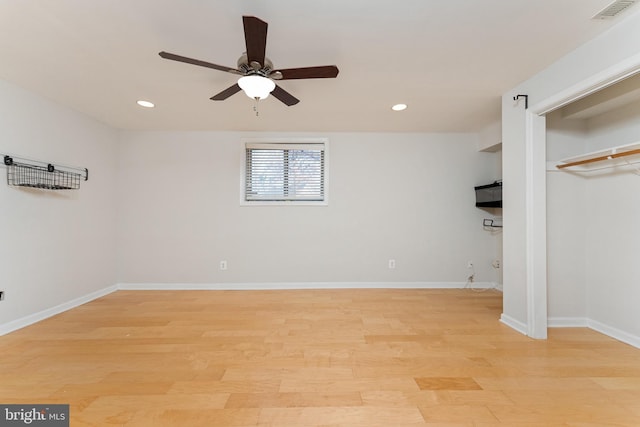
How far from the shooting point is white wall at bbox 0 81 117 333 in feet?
8.13

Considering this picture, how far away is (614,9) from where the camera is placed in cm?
158

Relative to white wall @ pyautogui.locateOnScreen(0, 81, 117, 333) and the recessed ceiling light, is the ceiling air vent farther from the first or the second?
white wall @ pyautogui.locateOnScreen(0, 81, 117, 333)

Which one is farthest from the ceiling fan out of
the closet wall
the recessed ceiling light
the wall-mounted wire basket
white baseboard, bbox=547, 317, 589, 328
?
white baseboard, bbox=547, 317, 589, 328

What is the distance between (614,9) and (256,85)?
222 cm

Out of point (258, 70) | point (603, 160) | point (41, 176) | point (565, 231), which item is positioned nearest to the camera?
point (258, 70)

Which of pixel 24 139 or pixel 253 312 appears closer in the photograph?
pixel 24 139

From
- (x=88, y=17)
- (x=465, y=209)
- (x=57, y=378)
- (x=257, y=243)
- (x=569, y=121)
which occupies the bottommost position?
(x=57, y=378)

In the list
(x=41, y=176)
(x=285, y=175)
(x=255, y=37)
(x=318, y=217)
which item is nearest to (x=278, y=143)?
(x=285, y=175)

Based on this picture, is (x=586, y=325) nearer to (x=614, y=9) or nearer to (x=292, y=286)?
(x=614, y=9)

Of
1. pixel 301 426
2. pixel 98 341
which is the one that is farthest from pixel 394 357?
pixel 98 341

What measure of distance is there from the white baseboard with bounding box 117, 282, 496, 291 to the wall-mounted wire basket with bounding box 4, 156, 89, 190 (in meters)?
1.61

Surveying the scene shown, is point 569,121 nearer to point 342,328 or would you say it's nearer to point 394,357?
point 394,357

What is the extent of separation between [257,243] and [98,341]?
203 centimetres

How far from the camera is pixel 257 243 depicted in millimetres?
3912
